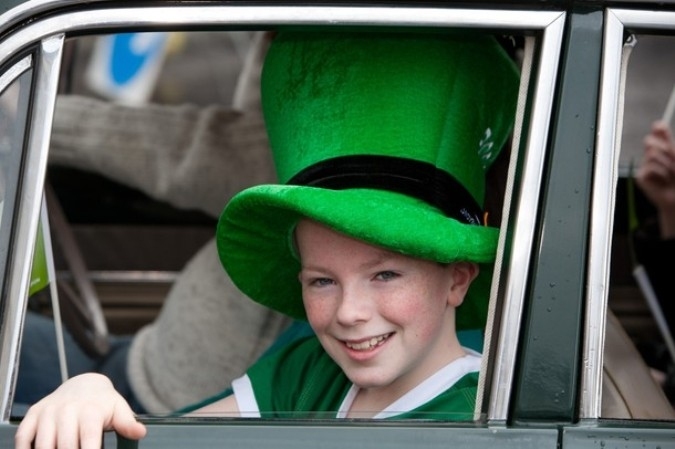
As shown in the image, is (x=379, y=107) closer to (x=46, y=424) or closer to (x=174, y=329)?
(x=46, y=424)

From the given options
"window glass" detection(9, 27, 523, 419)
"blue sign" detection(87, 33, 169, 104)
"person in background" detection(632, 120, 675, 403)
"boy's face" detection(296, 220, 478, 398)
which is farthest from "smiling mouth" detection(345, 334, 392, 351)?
"blue sign" detection(87, 33, 169, 104)

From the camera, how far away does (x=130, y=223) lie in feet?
12.5

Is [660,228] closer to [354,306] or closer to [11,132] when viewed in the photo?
[354,306]

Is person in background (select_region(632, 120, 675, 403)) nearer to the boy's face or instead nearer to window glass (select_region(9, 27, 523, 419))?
window glass (select_region(9, 27, 523, 419))

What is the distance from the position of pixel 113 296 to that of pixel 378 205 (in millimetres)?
1859

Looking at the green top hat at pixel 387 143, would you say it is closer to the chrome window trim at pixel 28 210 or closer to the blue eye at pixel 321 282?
the blue eye at pixel 321 282

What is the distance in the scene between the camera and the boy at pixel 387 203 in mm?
1978

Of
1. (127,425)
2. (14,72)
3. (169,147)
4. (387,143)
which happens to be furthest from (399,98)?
(169,147)

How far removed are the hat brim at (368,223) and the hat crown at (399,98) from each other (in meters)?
0.09

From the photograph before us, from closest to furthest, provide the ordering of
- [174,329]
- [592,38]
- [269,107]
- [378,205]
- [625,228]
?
1. [592,38]
2. [378,205]
3. [269,107]
4. [174,329]
5. [625,228]

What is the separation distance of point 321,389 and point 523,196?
0.61 metres

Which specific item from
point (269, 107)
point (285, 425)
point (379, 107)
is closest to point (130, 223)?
point (269, 107)

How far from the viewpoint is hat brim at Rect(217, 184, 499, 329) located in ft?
6.37

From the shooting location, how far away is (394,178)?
2031 millimetres
